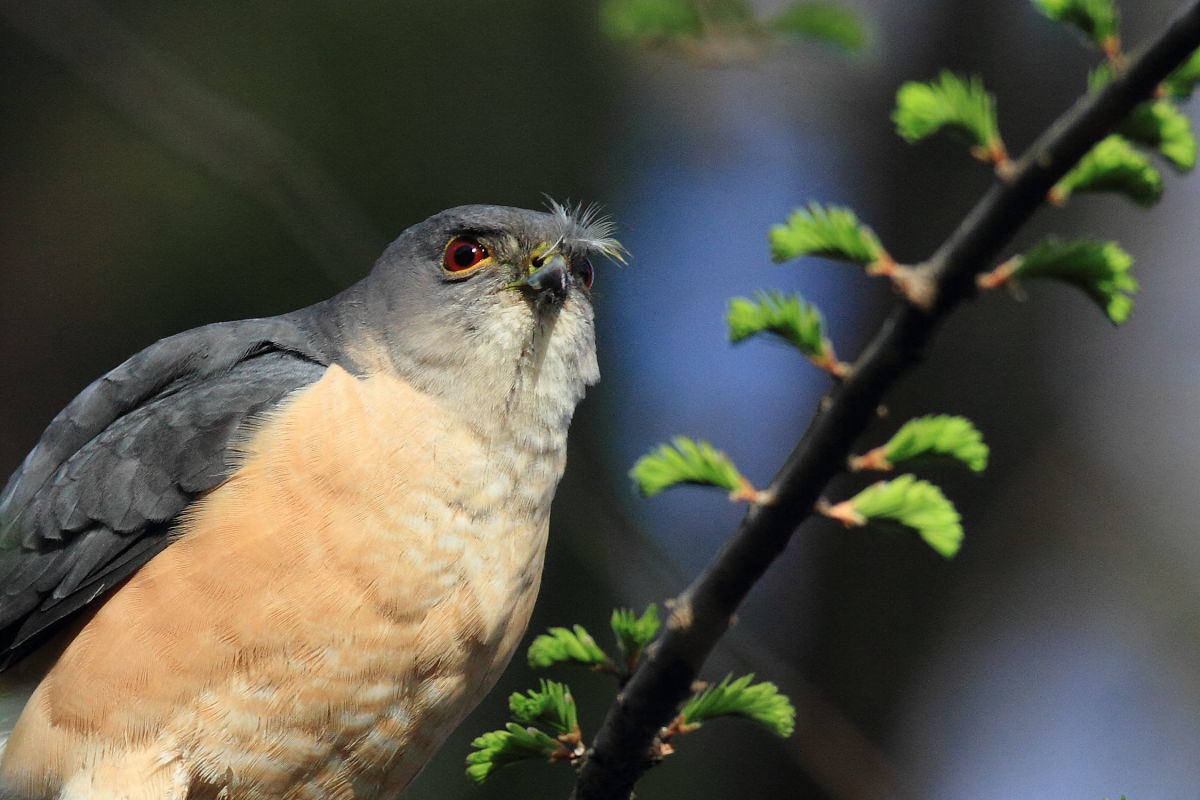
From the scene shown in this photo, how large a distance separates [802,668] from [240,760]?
3900 mm

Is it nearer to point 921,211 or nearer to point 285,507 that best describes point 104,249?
point 285,507

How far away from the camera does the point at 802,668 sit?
21.1 ft

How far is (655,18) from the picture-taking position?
255 cm

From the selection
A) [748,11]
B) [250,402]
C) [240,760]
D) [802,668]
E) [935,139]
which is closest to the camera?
[748,11]

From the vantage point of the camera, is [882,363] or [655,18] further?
[655,18]

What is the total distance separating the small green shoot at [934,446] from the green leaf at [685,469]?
0.25 m

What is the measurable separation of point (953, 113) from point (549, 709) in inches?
55.6

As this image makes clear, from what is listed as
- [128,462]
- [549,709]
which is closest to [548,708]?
[549,709]

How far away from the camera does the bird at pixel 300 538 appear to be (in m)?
3.13

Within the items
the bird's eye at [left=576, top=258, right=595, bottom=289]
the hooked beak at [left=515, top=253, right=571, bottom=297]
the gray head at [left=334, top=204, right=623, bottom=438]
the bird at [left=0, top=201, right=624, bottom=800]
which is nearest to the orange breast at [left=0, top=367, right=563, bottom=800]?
the bird at [left=0, top=201, right=624, bottom=800]

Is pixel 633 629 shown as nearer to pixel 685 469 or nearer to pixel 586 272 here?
pixel 685 469

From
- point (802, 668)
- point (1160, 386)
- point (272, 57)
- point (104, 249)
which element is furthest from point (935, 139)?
point (104, 249)

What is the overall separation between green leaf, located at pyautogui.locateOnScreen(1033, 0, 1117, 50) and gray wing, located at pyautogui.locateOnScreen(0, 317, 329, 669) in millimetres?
2417

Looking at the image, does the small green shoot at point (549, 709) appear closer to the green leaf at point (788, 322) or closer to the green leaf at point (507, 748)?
the green leaf at point (507, 748)
